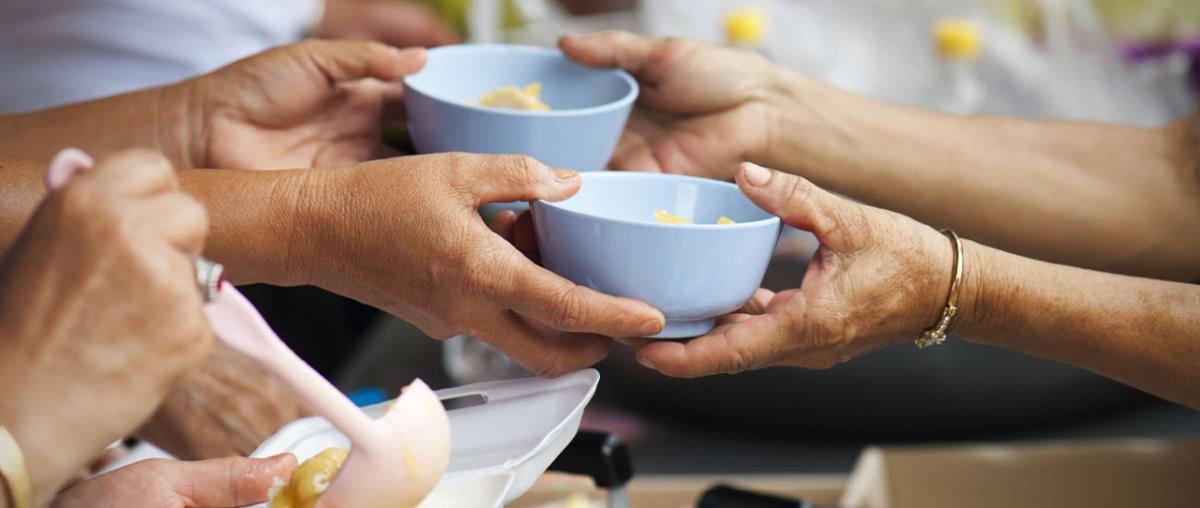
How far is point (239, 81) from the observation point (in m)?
1.11

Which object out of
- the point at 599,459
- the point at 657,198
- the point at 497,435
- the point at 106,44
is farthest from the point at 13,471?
the point at 106,44

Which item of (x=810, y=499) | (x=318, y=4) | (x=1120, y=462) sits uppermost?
(x=318, y=4)

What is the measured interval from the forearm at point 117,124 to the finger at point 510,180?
43cm

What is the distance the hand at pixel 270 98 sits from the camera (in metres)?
1.10

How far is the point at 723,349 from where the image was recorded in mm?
840

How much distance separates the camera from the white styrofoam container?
2.37 feet

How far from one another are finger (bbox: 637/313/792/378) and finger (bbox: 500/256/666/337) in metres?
0.05

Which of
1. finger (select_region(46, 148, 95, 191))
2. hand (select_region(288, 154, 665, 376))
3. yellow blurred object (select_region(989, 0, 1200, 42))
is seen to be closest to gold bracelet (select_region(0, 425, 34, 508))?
finger (select_region(46, 148, 95, 191))

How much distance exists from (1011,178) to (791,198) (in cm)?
53

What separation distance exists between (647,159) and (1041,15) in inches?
55.9

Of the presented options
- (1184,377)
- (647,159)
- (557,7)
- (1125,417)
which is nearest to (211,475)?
(647,159)

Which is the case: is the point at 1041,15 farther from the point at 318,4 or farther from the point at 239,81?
the point at 239,81

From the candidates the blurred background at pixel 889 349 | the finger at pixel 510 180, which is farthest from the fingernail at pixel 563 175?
the blurred background at pixel 889 349

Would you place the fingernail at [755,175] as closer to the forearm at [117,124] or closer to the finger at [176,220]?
the finger at [176,220]
